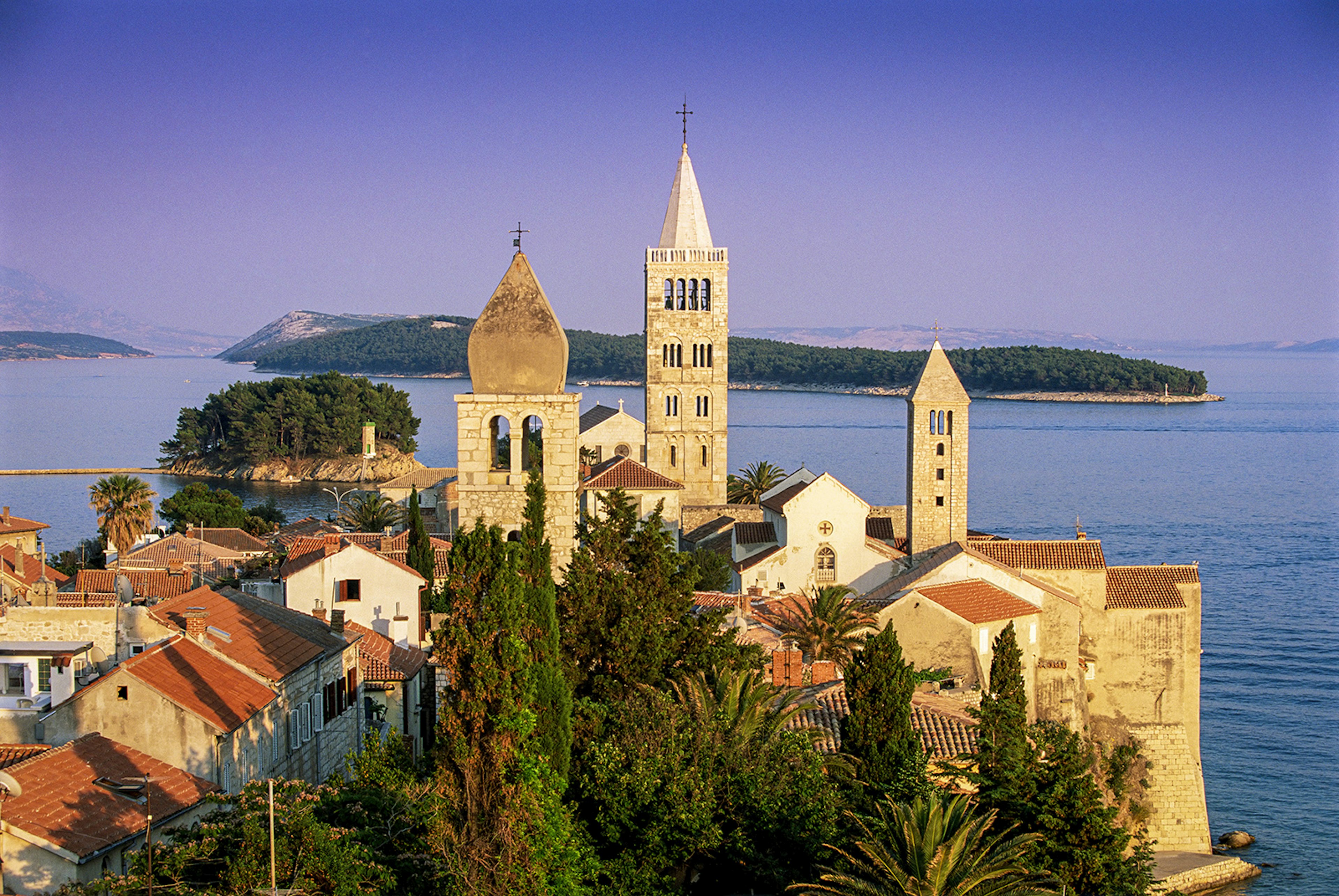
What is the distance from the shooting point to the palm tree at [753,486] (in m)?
63.1

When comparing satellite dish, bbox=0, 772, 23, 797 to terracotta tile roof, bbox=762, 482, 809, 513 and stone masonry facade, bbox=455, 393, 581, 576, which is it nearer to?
stone masonry facade, bbox=455, 393, 581, 576

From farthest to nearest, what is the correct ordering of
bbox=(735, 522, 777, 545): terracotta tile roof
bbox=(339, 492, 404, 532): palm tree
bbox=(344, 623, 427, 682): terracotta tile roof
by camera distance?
1. bbox=(339, 492, 404, 532): palm tree
2. bbox=(735, 522, 777, 545): terracotta tile roof
3. bbox=(344, 623, 427, 682): terracotta tile roof

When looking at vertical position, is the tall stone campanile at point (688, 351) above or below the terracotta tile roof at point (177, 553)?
above

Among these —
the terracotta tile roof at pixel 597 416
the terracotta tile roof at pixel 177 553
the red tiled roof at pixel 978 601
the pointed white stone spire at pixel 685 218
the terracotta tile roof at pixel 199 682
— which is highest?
the pointed white stone spire at pixel 685 218

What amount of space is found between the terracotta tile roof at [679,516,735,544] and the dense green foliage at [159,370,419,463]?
2829 inches

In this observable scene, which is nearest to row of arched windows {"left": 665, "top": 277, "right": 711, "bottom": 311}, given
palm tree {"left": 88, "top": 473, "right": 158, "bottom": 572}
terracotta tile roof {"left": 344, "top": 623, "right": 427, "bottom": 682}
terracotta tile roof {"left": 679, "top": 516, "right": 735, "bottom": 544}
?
terracotta tile roof {"left": 679, "top": 516, "right": 735, "bottom": 544}

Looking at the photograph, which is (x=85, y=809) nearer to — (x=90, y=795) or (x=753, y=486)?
(x=90, y=795)

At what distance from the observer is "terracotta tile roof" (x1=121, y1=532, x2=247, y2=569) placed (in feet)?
146

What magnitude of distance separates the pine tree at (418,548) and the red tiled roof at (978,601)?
12.1 m

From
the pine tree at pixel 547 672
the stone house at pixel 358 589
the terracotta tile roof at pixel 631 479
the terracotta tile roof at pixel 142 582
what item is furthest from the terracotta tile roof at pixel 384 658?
the terracotta tile roof at pixel 631 479

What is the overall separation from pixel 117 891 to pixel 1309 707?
41.4m

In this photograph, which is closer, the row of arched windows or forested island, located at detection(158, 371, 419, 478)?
the row of arched windows

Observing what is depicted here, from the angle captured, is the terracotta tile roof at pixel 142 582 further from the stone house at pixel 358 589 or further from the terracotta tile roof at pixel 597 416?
the terracotta tile roof at pixel 597 416

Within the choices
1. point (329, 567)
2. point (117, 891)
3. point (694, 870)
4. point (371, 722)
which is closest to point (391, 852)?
point (117, 891)
